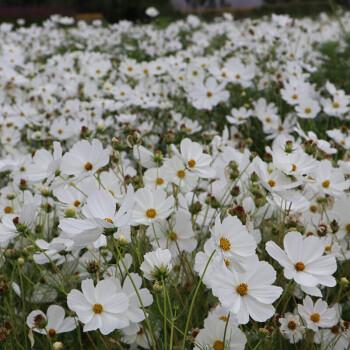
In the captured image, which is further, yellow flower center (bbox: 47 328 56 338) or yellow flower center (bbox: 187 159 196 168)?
yellow flower center (bbox: 187 159 196 168)

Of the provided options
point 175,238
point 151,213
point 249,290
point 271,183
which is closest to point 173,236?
point 175,238

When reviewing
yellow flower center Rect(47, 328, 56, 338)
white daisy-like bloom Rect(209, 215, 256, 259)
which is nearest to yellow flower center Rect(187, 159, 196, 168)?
white daisy-like bloom Rect(209, 215, 256, 259)

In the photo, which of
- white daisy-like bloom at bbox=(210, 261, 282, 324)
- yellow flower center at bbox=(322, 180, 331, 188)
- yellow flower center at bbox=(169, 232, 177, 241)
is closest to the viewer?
white daisy-like bloom at bbox=(210, 261, 282, 324)

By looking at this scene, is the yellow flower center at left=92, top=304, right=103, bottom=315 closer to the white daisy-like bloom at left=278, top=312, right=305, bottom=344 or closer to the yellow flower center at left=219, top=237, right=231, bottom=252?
the yellow flower center at left=219, top=237, right=231, bottom=252

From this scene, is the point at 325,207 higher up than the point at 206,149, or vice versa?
the point at 206,149

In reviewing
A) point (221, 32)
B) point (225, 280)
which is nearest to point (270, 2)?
point (221, 32)

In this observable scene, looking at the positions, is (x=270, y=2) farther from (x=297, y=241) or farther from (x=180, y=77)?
(x=297, y=241)

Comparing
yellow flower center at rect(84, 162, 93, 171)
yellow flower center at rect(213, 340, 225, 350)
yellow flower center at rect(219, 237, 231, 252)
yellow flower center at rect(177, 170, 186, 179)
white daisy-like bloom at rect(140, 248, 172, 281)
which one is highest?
yellow flower center at rect(84, 162, 93, 171)

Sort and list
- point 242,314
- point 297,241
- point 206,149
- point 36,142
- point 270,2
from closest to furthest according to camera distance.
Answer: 1. point 242,314
2. point 297,241
3. point 206,149
4. point 36,142
5. point 270,2
